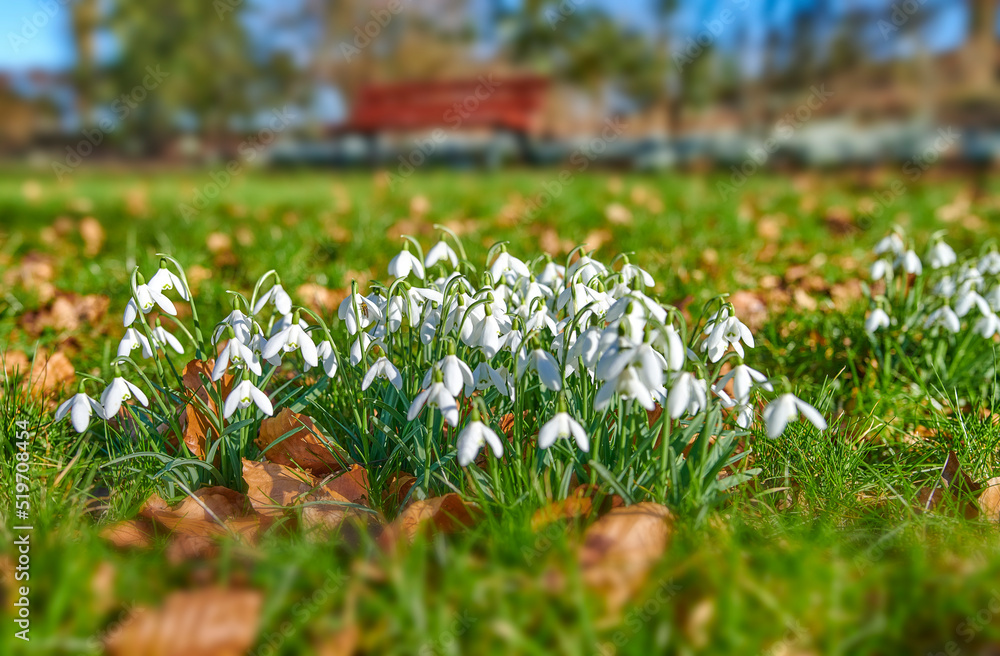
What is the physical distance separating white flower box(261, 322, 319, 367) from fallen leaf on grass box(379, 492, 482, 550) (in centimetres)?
38

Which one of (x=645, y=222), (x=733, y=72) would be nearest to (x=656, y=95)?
(x=733, y=72)

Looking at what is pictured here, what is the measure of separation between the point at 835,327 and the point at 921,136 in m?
10.9

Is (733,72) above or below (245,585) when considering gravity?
below

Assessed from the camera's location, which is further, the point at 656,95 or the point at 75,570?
the point at 656,95

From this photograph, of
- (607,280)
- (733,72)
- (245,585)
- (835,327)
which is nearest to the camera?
(245,585)

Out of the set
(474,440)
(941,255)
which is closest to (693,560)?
(474,440)

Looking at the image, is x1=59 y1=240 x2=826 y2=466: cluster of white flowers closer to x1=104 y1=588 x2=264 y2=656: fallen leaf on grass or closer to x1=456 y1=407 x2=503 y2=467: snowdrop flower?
x1=456 y1=407 x2=503 y2=467: snowdrop flower

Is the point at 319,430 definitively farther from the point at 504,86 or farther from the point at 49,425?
the point at 504,86

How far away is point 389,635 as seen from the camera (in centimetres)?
104
